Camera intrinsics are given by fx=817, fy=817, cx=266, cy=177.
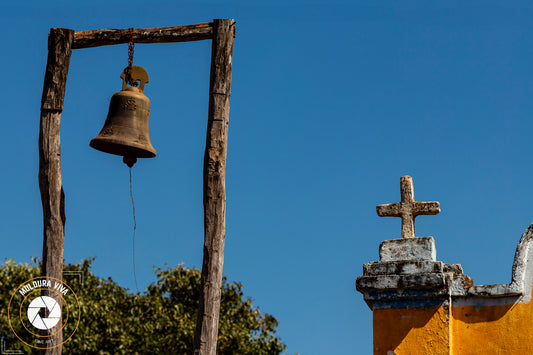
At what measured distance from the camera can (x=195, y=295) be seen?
2192 centimetres

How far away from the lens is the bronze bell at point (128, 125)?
752 cm

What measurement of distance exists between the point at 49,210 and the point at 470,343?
13.3 ft

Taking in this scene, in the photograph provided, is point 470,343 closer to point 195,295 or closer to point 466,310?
point 466,310

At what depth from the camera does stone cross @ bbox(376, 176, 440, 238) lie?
7934mm

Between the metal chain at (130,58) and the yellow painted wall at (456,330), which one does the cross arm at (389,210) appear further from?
the metal chain at (130,58)

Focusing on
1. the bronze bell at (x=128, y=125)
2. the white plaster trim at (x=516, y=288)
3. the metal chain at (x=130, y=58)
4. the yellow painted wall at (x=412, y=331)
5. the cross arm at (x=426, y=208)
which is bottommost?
the yellow painted wall at (x=412, y=331)

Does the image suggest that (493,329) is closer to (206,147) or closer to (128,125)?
(206,147)

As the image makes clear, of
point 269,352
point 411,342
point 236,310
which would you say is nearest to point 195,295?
point 236,310

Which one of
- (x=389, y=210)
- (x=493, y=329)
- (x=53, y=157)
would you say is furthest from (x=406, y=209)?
(x=53, y=157)

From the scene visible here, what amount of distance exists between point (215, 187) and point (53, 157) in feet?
5.00

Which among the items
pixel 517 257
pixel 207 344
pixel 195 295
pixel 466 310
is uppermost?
pixel 195 295

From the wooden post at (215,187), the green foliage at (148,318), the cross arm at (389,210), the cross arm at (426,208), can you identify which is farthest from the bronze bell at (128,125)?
the green foliage at (148,318)

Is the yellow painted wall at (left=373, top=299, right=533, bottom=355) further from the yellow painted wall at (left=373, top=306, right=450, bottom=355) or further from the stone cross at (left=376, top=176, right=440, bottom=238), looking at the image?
the stone cross at (left=376, top=176, right=440, bottom=238)

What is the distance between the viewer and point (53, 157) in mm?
7316
